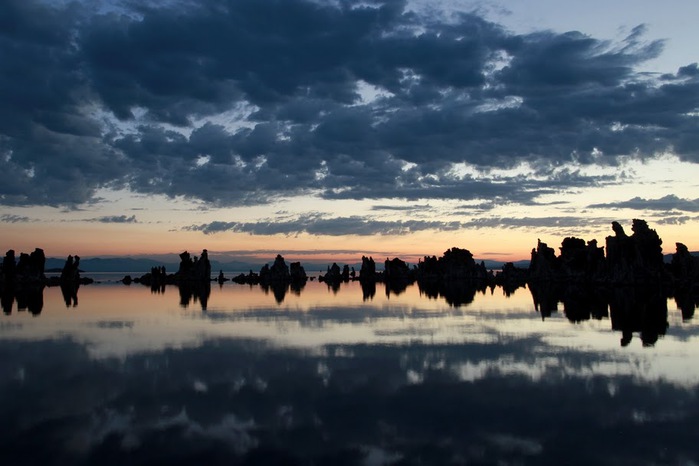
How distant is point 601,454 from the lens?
13695 millimetres

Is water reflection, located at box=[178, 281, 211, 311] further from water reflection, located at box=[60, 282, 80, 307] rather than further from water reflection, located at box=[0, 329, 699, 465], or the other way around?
water reflection, located at box=[0, 329, 699, 465]

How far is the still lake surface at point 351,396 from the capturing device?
14.1 metres

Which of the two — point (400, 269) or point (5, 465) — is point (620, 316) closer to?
point (5, 465)

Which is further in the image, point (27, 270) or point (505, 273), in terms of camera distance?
point (505, 273)

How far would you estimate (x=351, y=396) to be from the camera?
1970 centimetres

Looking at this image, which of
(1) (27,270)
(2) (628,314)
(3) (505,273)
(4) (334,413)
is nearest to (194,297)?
(2) (628,314)

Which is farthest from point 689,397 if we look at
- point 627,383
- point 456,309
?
point 456,309

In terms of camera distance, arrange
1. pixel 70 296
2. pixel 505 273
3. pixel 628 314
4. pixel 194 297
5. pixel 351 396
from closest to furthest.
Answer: pixel 351 396, pixel 628 314, pixel 194 297, pixel 70 296, pixel 505 273

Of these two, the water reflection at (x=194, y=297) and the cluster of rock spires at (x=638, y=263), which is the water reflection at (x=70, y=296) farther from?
the cluster of rock spires at (x=638, y=263)

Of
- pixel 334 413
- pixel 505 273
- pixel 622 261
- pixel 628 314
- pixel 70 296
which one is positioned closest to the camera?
pixel 334 413

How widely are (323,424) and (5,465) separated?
768cm

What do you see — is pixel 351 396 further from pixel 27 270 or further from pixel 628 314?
pixel 27 270

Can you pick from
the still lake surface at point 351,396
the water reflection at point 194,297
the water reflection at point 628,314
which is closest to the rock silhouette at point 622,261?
the water reflection at point 628,314

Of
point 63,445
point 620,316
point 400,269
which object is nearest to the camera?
point 63,445
